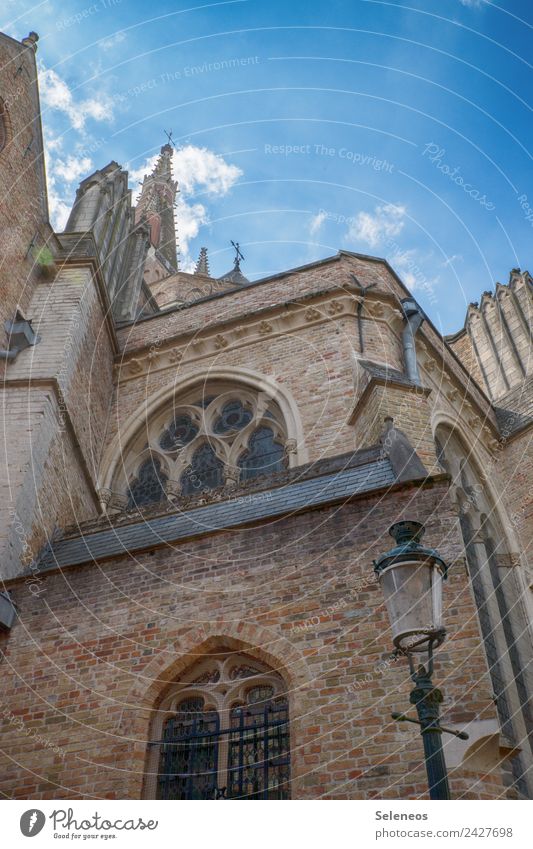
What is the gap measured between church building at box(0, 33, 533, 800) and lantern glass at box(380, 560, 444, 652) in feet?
5.67

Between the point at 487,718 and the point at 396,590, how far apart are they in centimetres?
187

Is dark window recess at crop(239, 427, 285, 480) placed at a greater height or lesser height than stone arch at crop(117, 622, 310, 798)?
greater

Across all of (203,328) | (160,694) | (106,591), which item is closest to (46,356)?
(203,328)

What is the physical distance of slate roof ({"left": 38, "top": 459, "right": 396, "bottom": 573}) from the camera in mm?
7309

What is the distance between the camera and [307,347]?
Answer: 11.8m

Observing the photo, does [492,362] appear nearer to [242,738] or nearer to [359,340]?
[359,340]

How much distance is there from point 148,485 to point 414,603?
27.3 ft

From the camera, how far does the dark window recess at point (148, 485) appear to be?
38.7 feet

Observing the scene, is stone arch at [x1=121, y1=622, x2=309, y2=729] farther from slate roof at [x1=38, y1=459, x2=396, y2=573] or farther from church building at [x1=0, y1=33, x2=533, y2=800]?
slate roof at [x1=38, y1=459, x2=396, y2=573]

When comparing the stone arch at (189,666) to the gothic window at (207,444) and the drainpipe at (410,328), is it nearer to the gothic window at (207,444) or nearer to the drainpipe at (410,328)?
the gothic window at (207,444)

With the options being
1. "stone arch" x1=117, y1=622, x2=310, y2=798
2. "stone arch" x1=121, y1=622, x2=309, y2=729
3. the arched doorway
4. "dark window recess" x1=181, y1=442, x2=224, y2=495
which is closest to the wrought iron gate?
"stone arch" x1=117, y1=622, x2=310, y2=798

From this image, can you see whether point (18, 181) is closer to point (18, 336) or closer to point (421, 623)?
point (18, 336)

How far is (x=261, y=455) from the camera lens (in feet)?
37.7

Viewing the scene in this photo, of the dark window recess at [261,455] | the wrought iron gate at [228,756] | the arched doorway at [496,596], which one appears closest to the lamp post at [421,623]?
the wrought iron gate at [228,756]
